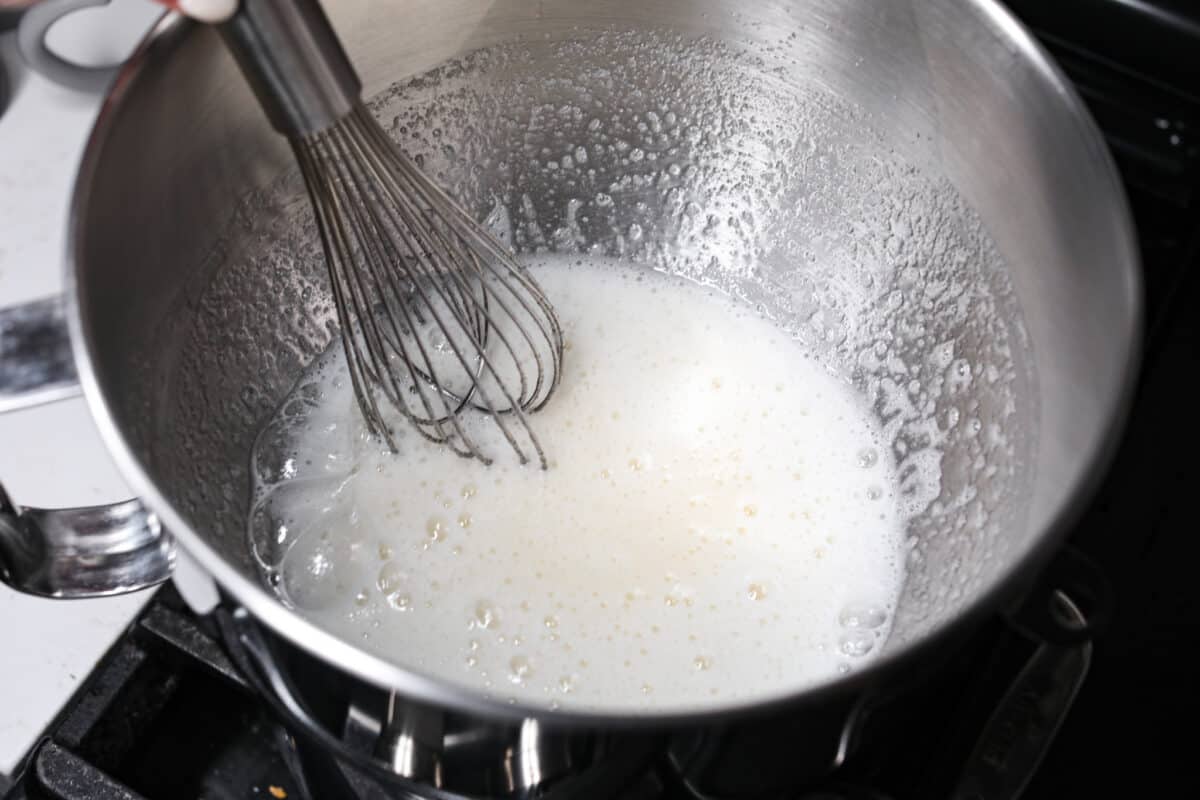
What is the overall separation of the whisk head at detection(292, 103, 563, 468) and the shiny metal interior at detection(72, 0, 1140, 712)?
5 cm

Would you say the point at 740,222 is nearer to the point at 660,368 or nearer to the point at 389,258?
the point at 660,368

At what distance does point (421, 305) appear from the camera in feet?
2.67

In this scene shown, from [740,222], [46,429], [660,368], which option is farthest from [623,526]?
[46,429]

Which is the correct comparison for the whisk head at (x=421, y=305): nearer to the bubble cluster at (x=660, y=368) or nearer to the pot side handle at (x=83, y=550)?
the bubble cluster at (x=660, y=368)

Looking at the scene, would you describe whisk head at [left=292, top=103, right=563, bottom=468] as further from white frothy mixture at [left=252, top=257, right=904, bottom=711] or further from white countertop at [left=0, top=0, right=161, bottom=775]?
white countertop at [left=0, top=0, right=161, bottom=775]

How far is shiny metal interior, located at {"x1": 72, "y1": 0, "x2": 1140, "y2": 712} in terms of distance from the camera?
52 cm

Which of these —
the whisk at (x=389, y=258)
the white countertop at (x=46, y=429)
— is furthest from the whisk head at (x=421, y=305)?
the white countertop at (x=46, y=429)

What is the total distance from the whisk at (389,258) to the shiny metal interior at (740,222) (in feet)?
0.19

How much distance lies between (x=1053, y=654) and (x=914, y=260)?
25 cm

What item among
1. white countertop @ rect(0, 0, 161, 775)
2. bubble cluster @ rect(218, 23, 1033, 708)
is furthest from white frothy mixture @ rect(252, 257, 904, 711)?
white countertop @ rect(0, 0, 161, 775)

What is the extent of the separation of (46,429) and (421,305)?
26cm

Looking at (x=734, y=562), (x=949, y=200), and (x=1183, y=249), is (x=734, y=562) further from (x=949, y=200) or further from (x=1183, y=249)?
(x=1183, y=249)

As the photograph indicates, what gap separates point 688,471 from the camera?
74cm

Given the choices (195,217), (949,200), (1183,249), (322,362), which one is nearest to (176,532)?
(195,217)
